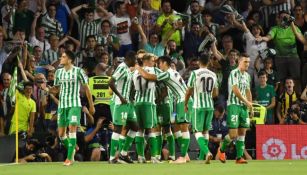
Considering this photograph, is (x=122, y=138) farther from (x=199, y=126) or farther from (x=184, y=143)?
(x=199, y=126)

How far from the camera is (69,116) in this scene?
21.7 meters

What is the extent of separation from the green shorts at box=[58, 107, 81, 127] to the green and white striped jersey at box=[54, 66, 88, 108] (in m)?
0.10

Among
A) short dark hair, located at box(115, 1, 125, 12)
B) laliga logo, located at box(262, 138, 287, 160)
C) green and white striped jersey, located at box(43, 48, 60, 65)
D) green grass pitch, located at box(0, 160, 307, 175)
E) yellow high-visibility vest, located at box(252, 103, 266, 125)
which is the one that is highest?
short dark hair, located at box(115, 1, 125, 12)

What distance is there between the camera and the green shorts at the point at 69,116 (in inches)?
850

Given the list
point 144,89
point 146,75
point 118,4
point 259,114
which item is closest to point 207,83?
point 146,75

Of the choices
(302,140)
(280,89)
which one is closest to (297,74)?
(280,89)

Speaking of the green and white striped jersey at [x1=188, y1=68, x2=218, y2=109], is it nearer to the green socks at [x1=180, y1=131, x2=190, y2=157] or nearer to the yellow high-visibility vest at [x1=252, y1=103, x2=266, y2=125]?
the green socks at [x1=180, y1=131, x2=190, y2=157]

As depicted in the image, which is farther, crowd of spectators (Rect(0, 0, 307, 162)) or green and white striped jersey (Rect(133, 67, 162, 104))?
crowd of spectators (Rect(0, 0, 307, 162))

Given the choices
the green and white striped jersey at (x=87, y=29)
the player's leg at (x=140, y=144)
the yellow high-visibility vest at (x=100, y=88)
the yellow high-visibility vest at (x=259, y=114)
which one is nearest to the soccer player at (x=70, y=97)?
the player's leg at (x=140, y=144)

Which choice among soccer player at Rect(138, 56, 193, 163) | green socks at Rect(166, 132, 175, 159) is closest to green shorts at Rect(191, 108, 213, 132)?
soccer player at Rect(138, 56, 193, 163)

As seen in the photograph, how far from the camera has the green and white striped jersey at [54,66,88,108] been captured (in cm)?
2177

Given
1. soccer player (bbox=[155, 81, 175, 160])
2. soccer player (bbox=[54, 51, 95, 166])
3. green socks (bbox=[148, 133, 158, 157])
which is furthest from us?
soccer player (bbox=[155, 81, 175, 160])

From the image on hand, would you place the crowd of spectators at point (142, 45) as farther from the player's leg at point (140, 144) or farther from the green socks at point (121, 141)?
the green socks at point (121, 141)

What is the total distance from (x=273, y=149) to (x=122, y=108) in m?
4.91
